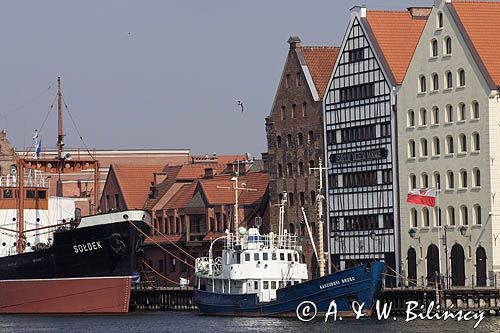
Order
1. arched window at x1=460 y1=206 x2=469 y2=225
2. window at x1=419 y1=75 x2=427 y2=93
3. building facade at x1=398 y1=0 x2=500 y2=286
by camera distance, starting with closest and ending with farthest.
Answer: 1. building facade at x1=398 y1=0 x2=500 y2=286
2. arched window at x1=460 y1=206 x2=469 y2=225
3. window at x1=419 y1=75 x2=427 y2=93

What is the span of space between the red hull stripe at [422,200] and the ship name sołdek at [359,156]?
22.7 feet

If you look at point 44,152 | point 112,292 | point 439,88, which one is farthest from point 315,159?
point 44,152

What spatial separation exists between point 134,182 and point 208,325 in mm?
56536

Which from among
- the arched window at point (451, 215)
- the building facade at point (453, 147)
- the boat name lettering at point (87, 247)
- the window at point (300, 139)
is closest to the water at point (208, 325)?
the boat name lettering at point (87, 247)

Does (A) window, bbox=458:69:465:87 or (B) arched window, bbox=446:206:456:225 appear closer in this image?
(A) window, bbox=458:69:465:87

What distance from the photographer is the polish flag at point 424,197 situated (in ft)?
390

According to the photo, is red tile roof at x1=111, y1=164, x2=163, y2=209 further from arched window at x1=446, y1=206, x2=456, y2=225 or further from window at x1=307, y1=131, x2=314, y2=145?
arched window at x1=446, y1=206, x2=456, y2=225

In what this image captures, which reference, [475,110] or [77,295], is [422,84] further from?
[77,295]

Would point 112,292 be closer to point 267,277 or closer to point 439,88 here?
point 267,277

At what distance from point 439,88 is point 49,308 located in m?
29.4

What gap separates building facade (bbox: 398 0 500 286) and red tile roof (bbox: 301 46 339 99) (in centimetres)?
1140

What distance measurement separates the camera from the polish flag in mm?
118938

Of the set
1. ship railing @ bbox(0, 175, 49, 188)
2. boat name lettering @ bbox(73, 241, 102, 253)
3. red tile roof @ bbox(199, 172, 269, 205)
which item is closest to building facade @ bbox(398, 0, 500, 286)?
red tile roof @ bbox(199, 172, 269, 205)

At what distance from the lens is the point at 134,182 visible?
15712 centimetres
